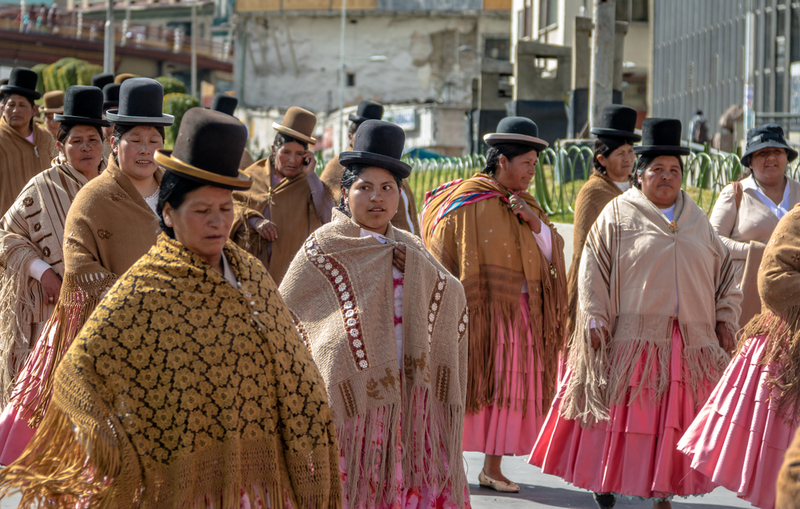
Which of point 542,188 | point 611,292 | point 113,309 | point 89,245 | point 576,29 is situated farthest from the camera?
point 576,29

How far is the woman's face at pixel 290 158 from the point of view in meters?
7.33

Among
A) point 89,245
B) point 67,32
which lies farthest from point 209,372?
point 67,32

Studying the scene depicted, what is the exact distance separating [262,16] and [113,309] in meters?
57.0

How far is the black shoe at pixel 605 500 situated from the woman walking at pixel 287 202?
8.66 feet

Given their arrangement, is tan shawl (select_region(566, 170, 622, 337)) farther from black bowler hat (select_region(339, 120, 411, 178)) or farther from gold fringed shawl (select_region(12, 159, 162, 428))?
gold fringed shawl (select_region(12, 159, 162, 428))

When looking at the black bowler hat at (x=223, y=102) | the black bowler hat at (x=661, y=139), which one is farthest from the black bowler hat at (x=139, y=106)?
the black bowler hat at (x=223, y=102)

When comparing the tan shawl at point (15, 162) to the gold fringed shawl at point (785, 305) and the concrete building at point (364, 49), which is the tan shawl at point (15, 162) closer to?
the gold fringed shawl at point (785, 305)

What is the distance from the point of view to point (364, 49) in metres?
57.3

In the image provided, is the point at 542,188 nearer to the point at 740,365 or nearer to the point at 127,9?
the point at 740,365

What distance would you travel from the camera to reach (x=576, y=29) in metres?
18.1

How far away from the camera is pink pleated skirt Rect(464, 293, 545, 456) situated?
246 inches

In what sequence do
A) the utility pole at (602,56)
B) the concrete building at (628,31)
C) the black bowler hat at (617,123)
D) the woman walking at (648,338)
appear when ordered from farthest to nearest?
the concrete building at (628,31), the utility pole at (602,56), the black bowler hat at (617,123), the woman walking at (648,338)

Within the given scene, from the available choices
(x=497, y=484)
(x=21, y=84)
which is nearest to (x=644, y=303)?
(x=497, y=484)

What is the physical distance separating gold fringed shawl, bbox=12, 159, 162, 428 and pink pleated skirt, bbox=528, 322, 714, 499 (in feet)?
8.02
